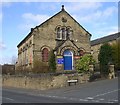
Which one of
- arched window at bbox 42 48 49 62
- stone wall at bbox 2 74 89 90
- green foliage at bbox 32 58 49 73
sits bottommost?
stone wall at bbox 2 74 89 90

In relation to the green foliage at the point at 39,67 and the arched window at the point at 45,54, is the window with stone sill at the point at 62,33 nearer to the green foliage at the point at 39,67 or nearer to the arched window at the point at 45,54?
the arched window at the point at 45,54

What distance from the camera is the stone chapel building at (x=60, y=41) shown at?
50.7 meters

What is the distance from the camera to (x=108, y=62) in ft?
128

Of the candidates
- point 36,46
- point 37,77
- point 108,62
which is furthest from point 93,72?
point 36,46

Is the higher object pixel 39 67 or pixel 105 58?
pixel 105 58

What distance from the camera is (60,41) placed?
53156 mm

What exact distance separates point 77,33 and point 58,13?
504 centimetres

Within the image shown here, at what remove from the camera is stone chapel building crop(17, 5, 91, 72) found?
50.7 meters

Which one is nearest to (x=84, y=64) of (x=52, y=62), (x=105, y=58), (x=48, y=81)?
(x=105, y=58)

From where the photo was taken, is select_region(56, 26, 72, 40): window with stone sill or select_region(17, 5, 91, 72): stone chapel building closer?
select_region(17, 5, 91, 72): stone chapel building

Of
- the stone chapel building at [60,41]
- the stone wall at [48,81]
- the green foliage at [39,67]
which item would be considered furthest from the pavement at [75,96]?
the stone chapel building at [60,41]

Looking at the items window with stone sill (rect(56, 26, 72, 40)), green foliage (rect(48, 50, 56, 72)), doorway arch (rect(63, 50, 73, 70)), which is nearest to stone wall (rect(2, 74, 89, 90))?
green foliage (rect(48, 50, 56, 72))

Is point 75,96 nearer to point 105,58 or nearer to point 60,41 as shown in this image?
point 105,58

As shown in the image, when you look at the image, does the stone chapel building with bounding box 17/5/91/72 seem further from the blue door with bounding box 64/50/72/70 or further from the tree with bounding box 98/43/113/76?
the tree with bounding box 98/43/113/76
